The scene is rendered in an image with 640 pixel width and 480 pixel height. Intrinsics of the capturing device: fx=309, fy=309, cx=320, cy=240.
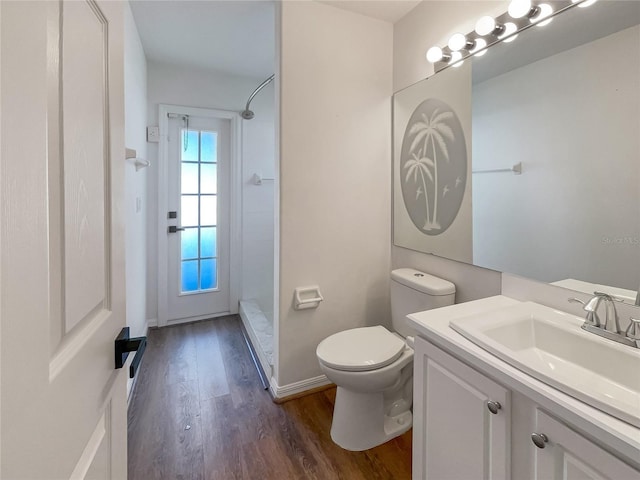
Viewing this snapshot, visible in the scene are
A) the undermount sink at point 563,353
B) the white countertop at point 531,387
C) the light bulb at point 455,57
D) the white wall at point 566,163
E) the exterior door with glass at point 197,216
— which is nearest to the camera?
the white countertop at point 531,387

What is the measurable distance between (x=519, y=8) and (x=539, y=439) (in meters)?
1.61

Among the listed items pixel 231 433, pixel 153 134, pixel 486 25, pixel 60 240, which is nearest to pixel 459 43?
pixel 486 25

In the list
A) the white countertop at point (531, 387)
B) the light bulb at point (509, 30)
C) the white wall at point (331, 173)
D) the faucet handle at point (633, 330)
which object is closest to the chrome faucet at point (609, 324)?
the faucet handle at point (633, 330)

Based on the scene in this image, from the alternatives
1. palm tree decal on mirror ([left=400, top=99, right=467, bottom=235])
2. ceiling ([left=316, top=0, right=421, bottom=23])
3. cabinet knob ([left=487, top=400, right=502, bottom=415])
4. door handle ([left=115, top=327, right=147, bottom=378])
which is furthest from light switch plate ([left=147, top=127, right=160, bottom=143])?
cabinet knob ([left=487, top=400, right=502, bottom=415])

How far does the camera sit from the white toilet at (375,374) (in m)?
1.52

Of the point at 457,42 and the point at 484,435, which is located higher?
the point at 457,42

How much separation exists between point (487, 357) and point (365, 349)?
2.59 feet

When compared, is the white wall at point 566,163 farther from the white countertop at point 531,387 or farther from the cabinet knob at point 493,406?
the cabinet knob at point 493,406

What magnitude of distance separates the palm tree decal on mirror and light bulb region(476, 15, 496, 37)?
1.18 feet

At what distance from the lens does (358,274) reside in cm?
214

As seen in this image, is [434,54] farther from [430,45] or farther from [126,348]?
[126,348]

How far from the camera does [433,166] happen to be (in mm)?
1838

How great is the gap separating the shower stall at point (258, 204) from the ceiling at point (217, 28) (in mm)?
440

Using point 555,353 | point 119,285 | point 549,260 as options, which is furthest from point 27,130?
point 549,260
